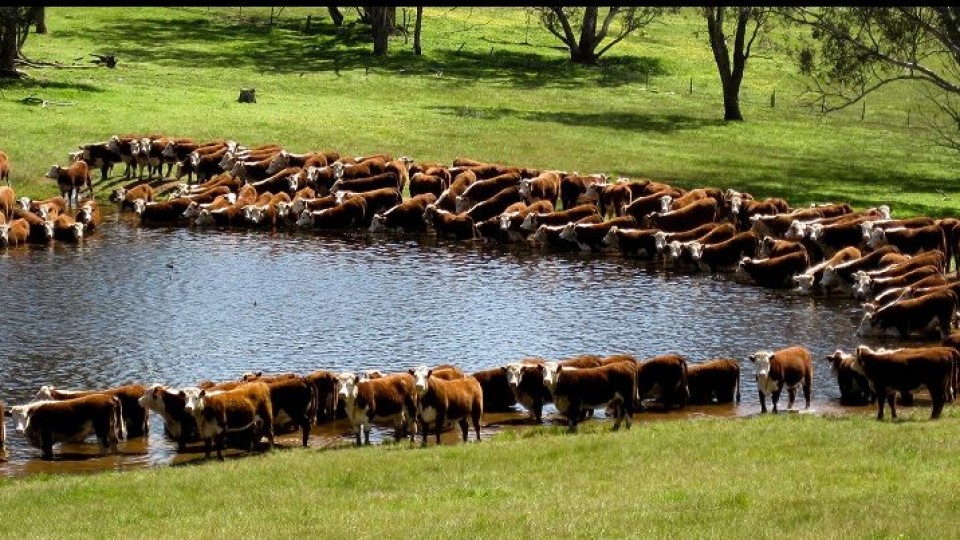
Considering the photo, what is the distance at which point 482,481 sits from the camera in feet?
54.5

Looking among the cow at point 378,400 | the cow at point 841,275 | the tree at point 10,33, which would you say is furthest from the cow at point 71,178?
the cow at point 378,400

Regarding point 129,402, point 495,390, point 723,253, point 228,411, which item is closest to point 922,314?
point 723,253

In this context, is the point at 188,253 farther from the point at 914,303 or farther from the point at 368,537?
the point at 368,537

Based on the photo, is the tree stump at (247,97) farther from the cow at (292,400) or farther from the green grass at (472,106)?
the cow at (292,400)

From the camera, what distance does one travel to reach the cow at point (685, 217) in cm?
3709

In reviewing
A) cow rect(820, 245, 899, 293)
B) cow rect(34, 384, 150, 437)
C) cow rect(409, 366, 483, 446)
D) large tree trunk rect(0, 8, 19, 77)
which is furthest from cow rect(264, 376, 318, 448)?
large tree trunk rect(0, 8, 19, 77)

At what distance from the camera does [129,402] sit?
21094 mm

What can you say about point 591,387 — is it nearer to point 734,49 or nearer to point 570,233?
point 570,233

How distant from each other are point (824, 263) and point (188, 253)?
49.3 ft

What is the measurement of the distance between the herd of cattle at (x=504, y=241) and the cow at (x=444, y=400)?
3 centimetres

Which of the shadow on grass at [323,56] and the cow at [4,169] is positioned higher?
the shadow on grass at [323,56]

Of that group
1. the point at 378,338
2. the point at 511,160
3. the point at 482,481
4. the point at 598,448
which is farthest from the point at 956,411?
the point at 511,160

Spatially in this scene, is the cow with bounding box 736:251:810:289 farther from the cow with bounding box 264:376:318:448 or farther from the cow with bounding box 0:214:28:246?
the cow with bounding box 0:214:28:246

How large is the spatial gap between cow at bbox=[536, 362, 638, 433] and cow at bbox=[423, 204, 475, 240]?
17018 mm
